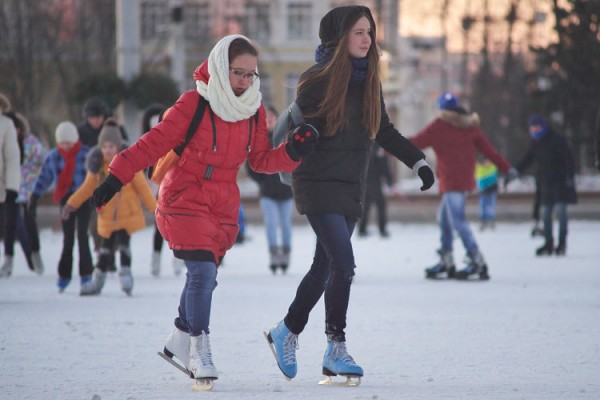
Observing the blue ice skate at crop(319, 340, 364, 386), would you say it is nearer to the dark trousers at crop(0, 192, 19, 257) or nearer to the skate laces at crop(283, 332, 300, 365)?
the skate laces at crop(283, 332, 300, 365)

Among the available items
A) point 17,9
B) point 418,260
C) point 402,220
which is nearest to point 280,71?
point 17,9

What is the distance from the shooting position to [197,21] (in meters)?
57.4

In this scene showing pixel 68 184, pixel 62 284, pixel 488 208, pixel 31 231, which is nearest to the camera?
pixel 62 284

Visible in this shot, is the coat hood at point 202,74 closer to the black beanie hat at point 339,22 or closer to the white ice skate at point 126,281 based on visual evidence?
the black beanie hat at point 339,22

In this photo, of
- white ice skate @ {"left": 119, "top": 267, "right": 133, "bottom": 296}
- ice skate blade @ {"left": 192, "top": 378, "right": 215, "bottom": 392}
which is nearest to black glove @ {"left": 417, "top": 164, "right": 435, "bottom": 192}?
ice skate blade @ {"left": 192, "top": 378, "right": 215, "bottom": 392}

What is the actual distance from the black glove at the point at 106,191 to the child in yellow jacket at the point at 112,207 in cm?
482

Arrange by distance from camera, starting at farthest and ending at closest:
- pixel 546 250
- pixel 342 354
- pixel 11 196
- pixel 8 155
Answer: pixel 546 250 < pixel 11 196 < pixel 8 155 < pixel 342 354

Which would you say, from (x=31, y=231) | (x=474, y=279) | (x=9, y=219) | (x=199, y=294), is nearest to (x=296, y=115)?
(x=199, y=294)

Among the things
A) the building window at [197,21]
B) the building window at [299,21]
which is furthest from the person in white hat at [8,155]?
the building window at [299,21]

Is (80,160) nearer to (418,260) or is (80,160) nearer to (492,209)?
(418,260)

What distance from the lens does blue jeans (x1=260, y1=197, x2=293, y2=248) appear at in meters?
13.6

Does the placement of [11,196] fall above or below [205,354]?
below

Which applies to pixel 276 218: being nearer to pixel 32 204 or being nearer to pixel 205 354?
pixel 32 204

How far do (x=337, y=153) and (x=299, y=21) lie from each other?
54.3 m
